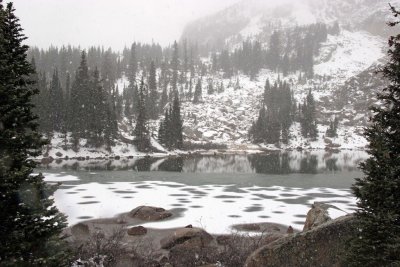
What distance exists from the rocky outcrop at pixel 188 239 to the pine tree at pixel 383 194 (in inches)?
447

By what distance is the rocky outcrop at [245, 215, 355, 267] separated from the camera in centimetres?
1335

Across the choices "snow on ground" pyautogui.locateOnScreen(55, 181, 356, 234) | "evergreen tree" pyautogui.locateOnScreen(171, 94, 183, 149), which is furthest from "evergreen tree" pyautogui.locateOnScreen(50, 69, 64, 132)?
"snow on ground" pyautogui.locateOnScreen(55, 181, 356, 234)

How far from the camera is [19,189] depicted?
9.63 meters

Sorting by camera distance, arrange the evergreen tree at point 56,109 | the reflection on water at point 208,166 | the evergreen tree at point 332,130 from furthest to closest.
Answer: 1. the evergreen tree at point 332,130
2. the evergreen tree at point 56,109
3. the reflection on water at point 208,166

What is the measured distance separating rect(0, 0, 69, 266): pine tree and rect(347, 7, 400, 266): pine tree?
8.34m

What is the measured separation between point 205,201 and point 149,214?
7.92 meters

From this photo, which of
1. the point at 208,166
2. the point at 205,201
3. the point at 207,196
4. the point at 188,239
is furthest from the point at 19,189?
the point at 208,166

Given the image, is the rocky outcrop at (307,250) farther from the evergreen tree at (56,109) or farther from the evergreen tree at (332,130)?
the evergreen tree at (332,130)

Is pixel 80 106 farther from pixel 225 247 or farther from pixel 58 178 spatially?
pixel 225 247

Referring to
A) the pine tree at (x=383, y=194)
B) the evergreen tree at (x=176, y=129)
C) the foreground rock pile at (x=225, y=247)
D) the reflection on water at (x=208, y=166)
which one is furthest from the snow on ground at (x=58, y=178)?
the evergreen tree at (x=176, y=129)

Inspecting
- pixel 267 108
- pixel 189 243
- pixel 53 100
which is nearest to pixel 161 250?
pixel 189 243

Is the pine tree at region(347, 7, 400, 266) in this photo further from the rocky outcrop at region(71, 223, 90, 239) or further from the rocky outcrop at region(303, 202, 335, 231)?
the rocky outcrop at region(71, 223, 90, 239)

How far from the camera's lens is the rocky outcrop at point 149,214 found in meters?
29.2

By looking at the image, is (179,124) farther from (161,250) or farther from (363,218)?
(363,218)
